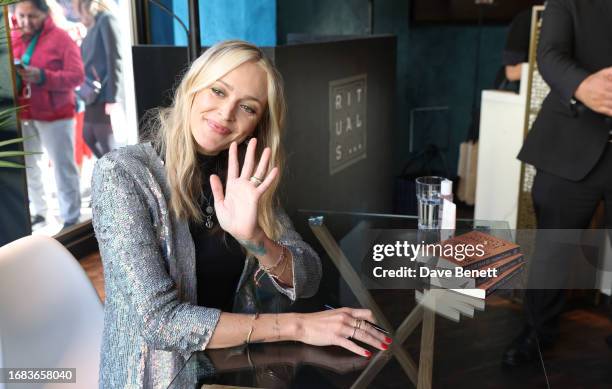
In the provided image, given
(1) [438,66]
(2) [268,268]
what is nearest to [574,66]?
(2) [268,268]

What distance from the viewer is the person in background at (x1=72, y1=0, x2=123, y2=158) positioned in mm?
3918

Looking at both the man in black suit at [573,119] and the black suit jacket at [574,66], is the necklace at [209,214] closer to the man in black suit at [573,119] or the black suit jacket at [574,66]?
the man in black suit at [573,119]

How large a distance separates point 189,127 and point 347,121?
190 cm

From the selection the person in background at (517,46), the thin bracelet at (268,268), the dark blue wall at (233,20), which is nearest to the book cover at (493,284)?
the thin bracelet at (268,268)

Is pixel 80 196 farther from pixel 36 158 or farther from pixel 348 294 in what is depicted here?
pixel 348 294

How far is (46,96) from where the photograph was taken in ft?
11.9

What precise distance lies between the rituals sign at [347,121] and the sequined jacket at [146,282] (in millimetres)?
1690

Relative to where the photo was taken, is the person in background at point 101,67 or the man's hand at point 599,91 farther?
the person in background at point 101,67

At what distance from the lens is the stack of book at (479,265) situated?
1.46 meters

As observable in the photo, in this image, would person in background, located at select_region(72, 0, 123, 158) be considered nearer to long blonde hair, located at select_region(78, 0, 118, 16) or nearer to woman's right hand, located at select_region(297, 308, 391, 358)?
long blonde hair, located at select_region(78, 0, 118, 16)

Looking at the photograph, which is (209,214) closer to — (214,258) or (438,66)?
(214,258)

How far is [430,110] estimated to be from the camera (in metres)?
5.80

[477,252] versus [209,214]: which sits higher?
[209,214]

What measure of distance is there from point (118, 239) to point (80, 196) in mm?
2907
